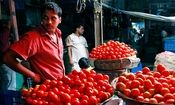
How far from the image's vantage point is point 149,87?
8.43 ft

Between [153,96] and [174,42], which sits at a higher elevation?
[153,96]

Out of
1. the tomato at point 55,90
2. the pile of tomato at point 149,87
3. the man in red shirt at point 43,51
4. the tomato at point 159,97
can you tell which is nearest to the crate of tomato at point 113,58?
the man in red shirt at point 43,51

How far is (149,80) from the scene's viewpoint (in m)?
2.64

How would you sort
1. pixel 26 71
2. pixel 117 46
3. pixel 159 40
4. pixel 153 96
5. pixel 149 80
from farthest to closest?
pixel 159 40 < pixel 117 46 < pixel 26 71 < pixel 149 80 < pixel 153 96

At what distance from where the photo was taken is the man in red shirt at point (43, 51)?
3.22 metres

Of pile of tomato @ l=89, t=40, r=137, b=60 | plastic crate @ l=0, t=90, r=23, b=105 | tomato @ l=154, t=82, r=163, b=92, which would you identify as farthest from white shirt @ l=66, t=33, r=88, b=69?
tomato @ l=154, t=82, r=163, b=92

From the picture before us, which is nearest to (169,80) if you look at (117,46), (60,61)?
(60,61)

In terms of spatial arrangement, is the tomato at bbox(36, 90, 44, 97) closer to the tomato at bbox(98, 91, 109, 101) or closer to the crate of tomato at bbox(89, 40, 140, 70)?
the tomato at bbox(98, 91, 109, 101)

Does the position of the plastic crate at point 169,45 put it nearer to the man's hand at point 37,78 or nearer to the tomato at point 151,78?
the man's hand at point 37,78

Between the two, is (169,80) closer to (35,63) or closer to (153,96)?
(153,96)

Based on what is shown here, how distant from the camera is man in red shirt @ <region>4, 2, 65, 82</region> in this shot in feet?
10.6

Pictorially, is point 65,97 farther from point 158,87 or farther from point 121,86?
point 158,87

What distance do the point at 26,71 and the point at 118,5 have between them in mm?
8410

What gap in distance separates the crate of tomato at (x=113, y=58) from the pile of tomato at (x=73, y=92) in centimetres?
147
